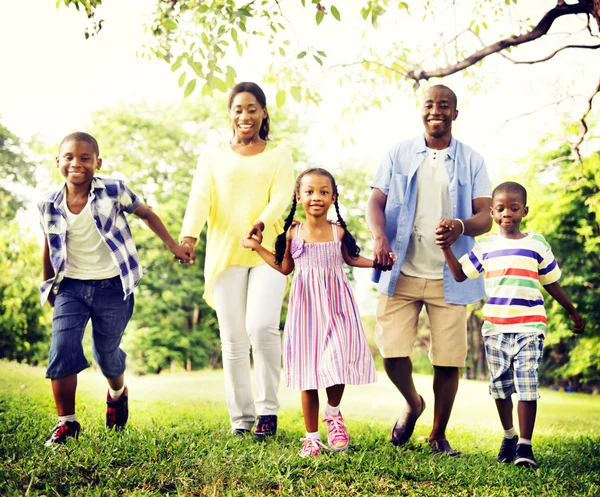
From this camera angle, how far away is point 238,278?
4191mm

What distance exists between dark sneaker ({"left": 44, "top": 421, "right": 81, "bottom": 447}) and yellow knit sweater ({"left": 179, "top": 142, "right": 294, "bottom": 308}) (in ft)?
3.55

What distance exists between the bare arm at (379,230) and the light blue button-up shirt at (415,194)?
43 millimetres

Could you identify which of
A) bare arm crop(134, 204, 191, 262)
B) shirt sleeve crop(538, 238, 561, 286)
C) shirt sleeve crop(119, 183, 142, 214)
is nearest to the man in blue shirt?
shirt sleeve crop(538, 238, 561, 286)

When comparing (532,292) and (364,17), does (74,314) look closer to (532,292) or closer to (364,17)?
(532,292)

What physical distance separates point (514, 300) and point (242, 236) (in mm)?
1575

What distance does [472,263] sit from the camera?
12.6 feet

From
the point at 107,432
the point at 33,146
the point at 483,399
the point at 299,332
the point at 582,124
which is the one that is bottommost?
the point at 483,399

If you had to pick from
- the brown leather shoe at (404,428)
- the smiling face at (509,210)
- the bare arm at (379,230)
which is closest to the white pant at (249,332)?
the bare arm at (379,230)

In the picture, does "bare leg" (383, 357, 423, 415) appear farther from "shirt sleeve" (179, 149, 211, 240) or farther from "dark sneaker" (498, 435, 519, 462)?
"shirt sleeve" (179, 149, 211, 240)

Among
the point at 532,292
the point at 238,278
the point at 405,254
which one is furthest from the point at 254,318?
the point at 532,292

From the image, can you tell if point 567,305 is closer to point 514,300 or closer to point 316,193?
point 514,300

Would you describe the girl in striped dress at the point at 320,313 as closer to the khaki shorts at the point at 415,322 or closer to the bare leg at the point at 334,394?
the bare leg at the point at 334,394

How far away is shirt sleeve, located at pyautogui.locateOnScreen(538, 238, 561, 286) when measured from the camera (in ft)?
12.4

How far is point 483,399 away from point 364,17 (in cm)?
844
